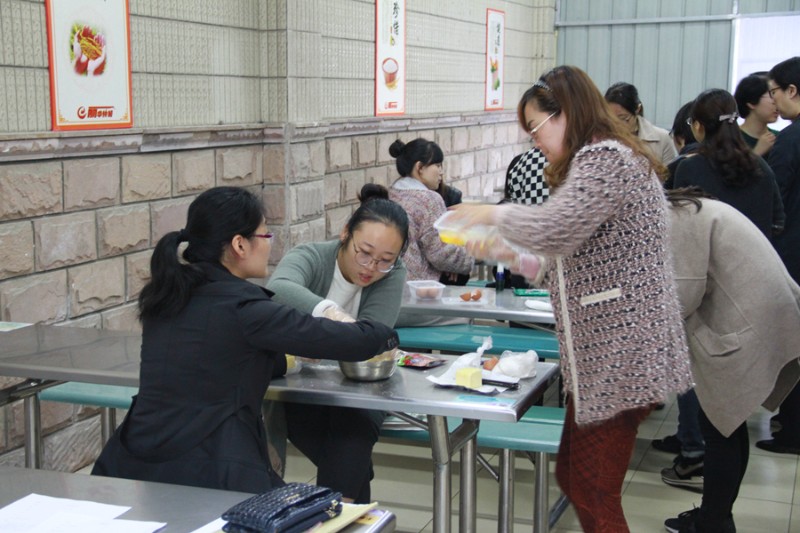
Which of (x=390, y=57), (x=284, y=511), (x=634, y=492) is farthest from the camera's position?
(x=390, y=57)

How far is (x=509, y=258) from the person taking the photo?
2.39m

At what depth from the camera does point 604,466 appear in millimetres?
2395

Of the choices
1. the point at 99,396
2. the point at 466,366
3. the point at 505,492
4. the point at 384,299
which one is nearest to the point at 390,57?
the point at 384,299

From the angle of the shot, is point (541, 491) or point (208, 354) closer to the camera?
Answer: point (208, 354)

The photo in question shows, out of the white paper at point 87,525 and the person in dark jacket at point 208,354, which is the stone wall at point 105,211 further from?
the white paper at point 87,525

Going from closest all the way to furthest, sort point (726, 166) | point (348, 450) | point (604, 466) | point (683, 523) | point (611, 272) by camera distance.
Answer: point (611, 272), point (604, 466), point (348, 450), point (683, 523), point (726, 166)

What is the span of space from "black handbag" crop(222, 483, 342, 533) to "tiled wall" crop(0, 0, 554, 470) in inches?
90.5

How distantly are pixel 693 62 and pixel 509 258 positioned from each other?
8325mm

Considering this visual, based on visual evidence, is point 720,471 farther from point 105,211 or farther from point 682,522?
point 105,211

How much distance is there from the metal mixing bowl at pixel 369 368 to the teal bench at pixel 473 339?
117 cm

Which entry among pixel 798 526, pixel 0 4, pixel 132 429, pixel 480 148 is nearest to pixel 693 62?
pixel 480 148

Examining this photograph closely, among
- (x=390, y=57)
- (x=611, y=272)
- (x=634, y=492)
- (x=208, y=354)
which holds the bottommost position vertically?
(x=634, y=492)

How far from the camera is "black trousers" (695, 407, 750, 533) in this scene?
10.3 feet

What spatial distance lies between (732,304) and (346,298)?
1253 millimetres
